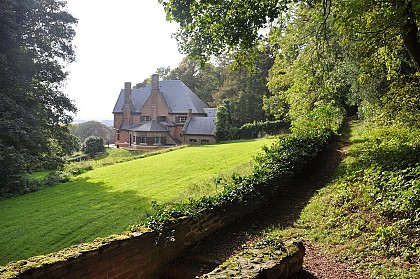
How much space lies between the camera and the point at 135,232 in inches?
237

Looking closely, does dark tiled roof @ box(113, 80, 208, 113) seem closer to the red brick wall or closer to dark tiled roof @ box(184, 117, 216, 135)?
dark tiled roof @ box(184, 117, 216, 135)

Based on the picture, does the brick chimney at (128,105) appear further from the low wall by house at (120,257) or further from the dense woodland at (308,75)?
the low wall by house at (120,257)

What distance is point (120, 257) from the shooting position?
5.54 metres

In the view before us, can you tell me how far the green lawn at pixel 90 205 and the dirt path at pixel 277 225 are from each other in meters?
3.32

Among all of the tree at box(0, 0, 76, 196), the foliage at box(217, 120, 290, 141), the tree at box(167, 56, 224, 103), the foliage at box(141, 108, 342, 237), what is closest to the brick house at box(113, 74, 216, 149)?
the foliage at box(217, 120, 290, 141)

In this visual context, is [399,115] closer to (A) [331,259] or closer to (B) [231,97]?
(A) [331,259]

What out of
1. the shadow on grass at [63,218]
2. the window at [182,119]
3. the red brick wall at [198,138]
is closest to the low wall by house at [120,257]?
the shadow on grass at [63,218]

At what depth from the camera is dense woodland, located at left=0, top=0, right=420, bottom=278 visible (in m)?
7.82

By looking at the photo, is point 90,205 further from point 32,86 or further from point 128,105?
point 128,105

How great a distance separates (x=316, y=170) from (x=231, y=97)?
127 ft

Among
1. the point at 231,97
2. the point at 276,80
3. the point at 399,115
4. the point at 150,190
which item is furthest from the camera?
the point at 231,97

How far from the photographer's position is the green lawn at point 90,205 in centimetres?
1044

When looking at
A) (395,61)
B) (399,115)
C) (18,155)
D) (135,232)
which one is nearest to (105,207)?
(18,155)

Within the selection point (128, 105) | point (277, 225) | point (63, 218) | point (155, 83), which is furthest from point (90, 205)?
point (128, 105)
